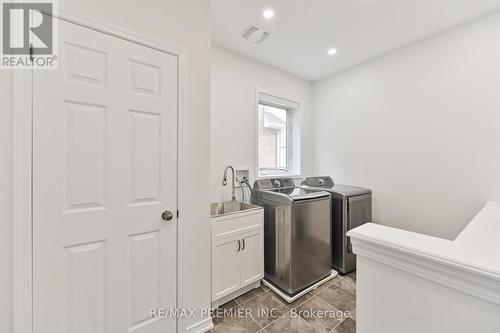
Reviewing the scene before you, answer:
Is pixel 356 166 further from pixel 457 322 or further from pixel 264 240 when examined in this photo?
pixel 457 322

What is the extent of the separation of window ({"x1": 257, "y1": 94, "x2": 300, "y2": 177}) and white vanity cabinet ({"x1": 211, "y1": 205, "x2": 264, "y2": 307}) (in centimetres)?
89

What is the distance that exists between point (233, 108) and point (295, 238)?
165cm

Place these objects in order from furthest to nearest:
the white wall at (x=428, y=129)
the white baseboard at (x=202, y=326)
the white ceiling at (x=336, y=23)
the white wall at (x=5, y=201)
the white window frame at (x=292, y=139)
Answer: the white window frame at (x=292, y=139) → the white wall at (x=428, y=129) → the white ceiling at (x=336, y=23) → the white baseboard at (x=202, y=326) → the white wall at (x=5, y=201)

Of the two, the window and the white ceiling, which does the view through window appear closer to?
the window

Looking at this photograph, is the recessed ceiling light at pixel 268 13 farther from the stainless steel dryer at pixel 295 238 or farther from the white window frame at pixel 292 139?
the stainless steel dryer at pixel 295 238

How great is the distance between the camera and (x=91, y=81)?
1.18 meters

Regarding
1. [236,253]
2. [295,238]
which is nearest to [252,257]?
[236,253]

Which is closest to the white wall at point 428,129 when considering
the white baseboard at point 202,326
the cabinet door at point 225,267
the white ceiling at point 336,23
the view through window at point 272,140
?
the white ceiling at point 336,23

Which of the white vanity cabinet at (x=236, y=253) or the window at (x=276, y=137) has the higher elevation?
the window at (x=276, y=137)

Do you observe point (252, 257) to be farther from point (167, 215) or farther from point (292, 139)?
point (292, 139)

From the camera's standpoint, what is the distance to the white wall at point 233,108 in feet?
7.68

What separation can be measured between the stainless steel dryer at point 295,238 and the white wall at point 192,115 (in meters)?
0.81

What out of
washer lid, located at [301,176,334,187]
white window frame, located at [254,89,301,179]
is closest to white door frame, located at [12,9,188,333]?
white window frame, located at [254,89,301,179]

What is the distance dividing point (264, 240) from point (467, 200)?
2.04 m
